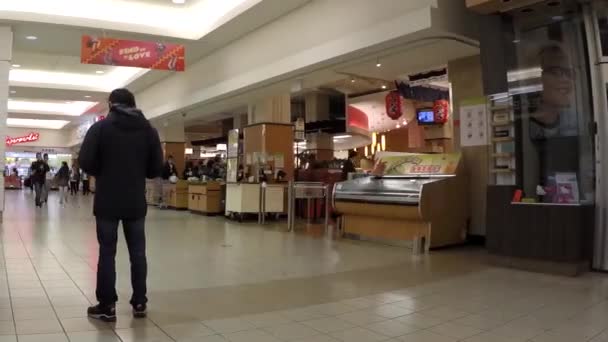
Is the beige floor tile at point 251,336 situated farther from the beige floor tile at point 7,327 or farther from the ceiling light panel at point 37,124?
the ceiling light panel at point 37,124

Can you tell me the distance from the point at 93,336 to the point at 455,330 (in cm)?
233

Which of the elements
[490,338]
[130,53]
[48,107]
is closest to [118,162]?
[490,338]

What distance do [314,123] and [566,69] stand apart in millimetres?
11466

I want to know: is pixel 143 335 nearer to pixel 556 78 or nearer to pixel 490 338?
pixel 490 338

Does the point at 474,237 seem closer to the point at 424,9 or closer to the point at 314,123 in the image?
the point at 424,9

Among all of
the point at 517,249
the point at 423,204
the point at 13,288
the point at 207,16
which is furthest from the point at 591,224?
the point at 207,16

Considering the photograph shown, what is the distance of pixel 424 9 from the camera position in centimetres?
591

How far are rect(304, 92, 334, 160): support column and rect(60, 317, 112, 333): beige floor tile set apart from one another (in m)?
14.2

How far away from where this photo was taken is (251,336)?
9.72ft

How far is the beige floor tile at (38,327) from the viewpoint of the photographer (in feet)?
9.70

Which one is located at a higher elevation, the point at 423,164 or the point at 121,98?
the point at 121,98

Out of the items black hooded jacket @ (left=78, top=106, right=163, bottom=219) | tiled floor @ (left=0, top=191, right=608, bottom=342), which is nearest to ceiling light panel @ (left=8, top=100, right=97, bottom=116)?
tiled floor @ (left=0, top=191, right=608, bottom=342)

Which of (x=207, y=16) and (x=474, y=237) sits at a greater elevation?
(x=207, y=16)

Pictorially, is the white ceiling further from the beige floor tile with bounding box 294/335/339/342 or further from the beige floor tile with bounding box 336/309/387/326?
the beige floor tile with bounding box 294/335/339/342
